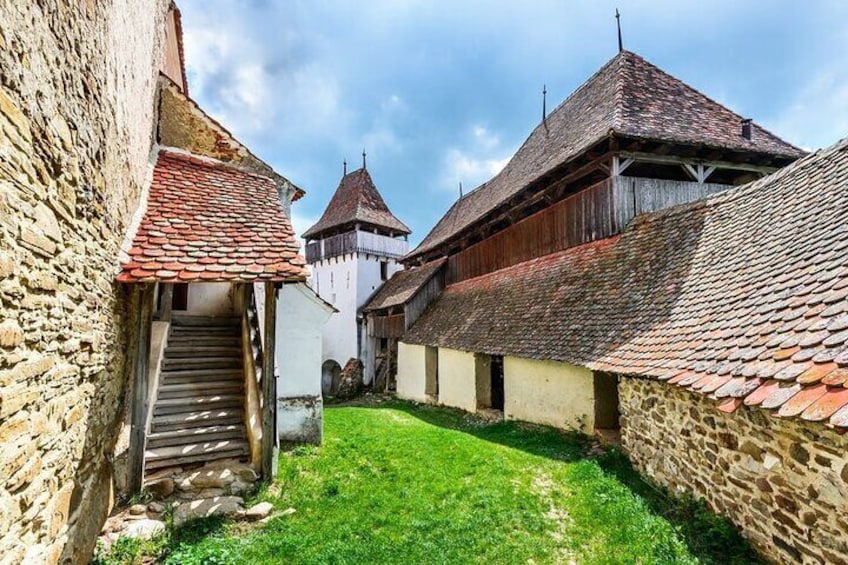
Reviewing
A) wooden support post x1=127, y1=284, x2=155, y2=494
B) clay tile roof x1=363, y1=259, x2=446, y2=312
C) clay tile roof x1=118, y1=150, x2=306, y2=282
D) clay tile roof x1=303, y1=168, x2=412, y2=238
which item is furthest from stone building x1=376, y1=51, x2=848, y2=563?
clay tile roof x1=303, y1=168, x2=412, y2=238

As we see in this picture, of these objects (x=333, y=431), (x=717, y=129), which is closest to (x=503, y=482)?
(x=333, y=431)

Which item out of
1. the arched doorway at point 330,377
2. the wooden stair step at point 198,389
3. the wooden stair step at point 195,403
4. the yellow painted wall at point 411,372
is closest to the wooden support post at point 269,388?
the wooden stair step at point 195,403

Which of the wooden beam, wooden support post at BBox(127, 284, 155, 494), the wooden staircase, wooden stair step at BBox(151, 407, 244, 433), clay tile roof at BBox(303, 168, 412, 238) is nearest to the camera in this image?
wooden support post at BBox(127, 284, 155, 494)

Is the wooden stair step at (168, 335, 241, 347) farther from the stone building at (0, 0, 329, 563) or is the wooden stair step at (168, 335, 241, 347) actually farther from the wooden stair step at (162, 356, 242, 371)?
the wooden stair step at (162, 356, 242, 371)

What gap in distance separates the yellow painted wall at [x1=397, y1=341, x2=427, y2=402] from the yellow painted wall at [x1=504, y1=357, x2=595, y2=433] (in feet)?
18.3

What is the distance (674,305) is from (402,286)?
47.0ft

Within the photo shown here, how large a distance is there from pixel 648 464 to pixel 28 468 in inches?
272

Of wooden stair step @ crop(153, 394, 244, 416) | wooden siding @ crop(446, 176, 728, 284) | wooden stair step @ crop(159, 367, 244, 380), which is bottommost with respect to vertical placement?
wooden stair step @ crop(153, 394, 244, 416)

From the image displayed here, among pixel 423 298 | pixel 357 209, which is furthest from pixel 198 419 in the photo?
pixel 357 209

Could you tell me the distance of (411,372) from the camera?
16.8 metres

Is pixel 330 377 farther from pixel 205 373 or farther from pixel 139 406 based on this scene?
pixel 139 406

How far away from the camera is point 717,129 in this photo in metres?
9.88

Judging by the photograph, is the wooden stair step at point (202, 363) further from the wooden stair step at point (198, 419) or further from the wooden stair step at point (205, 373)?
the wooden stair step at point (198, 419)

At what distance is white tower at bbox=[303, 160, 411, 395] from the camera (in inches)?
904
